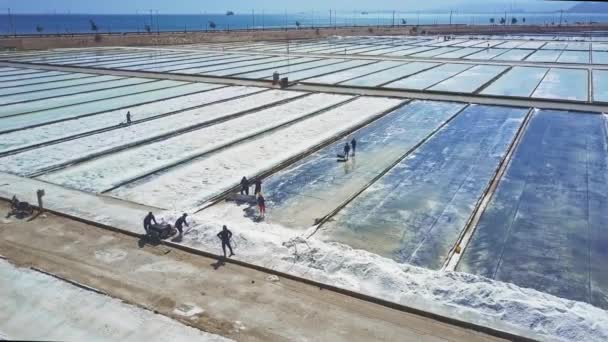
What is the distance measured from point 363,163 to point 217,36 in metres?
72.9

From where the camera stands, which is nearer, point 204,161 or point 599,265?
point 599,265

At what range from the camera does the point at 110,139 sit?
2323 centimetres

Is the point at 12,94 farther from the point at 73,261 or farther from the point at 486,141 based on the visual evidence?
the point at 486,141

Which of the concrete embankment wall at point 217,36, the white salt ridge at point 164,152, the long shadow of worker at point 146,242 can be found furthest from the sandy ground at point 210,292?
the concrete embankment wall at point 217,36

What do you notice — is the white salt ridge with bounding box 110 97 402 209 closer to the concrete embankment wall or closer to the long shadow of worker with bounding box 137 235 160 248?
the long shadow of worker with bounding box 137 235 160 248

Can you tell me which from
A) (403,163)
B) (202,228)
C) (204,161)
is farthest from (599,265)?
(204,161)

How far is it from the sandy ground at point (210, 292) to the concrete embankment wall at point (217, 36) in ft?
201

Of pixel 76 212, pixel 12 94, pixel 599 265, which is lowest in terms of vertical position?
pixel 599 265

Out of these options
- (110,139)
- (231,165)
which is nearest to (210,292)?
(231,165)

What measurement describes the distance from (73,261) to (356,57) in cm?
4987

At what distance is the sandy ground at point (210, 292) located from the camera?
9539 millimetres

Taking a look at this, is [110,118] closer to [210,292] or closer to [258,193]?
[258,193]

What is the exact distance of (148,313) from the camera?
10.0 metres

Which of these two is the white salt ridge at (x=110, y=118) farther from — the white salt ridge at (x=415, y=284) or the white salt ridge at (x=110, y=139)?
the white salt ridge at (x=415, y=284)
